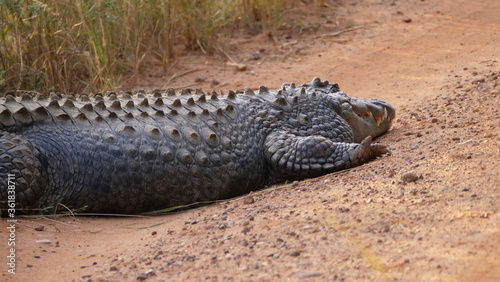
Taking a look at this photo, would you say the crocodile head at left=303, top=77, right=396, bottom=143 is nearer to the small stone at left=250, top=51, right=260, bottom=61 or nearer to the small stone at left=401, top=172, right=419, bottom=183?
the small stone at left=401, top=172, right=419, bottom=183

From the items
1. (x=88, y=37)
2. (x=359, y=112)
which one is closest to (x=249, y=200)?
(x=359, y=112)

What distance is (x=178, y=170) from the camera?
4305mm

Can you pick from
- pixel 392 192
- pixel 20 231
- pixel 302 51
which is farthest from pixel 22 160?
pixel 302 51

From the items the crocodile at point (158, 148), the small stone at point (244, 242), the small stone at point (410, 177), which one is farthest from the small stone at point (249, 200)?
the small stone at point (410, 177)

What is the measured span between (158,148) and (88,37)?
9.34 ft

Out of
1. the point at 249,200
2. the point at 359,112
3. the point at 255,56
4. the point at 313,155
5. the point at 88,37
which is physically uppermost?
the point at 88,37

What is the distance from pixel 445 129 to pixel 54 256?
3188 mm

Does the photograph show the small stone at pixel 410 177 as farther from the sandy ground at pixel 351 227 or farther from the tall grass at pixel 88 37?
the tall grass at pixel 88 37

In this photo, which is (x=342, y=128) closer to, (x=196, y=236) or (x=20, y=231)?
(x=196, y=236)

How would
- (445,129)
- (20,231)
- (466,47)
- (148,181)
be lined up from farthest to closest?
(466,47)
(445,129)
(148,181)
(20,231)

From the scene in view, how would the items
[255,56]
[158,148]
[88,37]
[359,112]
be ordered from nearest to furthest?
[158,148]
[359,112]
[88,37]
[255,56]

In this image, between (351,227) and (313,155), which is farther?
(313,155)

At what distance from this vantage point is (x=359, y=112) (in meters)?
5.27

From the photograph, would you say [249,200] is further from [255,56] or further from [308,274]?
A: [255,56]
